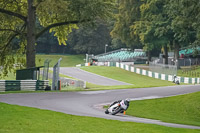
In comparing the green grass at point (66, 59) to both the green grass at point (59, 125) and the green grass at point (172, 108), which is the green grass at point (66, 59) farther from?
the green grass at point (59, 125)

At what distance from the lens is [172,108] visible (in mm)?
23391

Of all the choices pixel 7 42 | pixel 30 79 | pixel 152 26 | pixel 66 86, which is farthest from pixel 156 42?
pixel 30 79

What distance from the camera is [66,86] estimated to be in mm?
39344

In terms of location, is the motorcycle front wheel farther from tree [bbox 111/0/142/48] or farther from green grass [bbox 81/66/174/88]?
tree [bbox 111/0/142/48]

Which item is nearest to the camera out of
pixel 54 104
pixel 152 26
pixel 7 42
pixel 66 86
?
pixel 54 104

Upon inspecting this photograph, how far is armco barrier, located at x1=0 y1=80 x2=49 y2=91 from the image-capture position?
27.7m

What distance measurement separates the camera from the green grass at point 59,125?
40.2 feet

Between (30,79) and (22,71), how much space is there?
0.85 m

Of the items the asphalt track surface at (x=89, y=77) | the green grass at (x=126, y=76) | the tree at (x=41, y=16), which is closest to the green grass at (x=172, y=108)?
the tree at (x=41, y=16)

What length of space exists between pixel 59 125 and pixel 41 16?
1021 inches

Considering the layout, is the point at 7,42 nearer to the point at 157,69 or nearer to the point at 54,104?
the point at 54,104

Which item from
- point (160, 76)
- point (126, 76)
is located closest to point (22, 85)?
point (126, 76)

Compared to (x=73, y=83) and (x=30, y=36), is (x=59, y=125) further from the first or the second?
(x=73, y=83)

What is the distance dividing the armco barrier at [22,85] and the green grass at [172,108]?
8.06 meters
